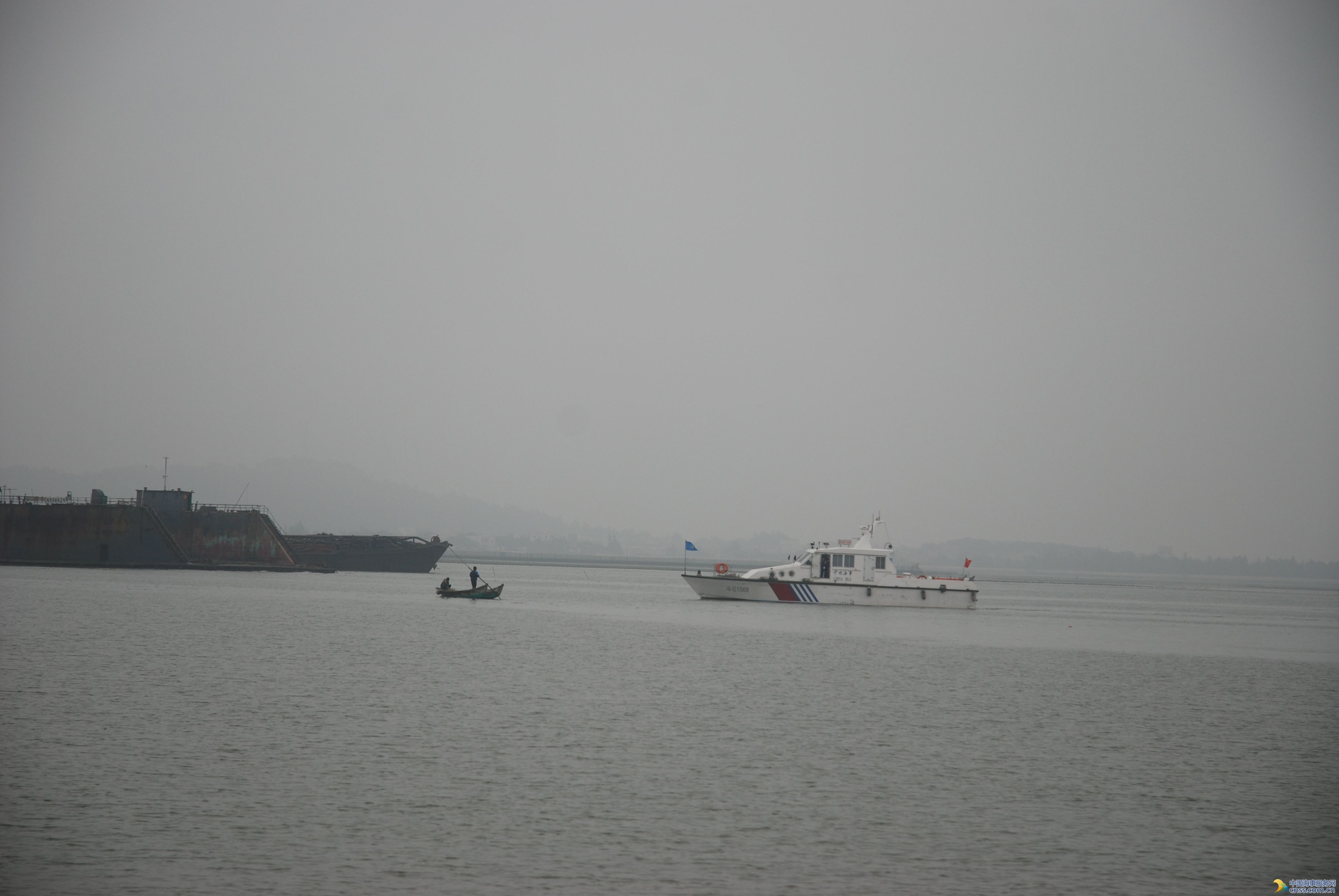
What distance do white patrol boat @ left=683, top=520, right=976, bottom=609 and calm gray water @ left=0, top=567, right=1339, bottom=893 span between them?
78.7ft

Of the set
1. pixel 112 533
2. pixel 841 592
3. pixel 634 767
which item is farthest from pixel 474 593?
pixel 634 767

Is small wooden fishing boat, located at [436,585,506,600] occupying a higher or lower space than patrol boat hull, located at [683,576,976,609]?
lower

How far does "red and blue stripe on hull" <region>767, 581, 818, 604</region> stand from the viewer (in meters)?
74.8

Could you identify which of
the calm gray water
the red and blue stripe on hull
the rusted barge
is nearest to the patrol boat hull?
the red and blue stripe on hull

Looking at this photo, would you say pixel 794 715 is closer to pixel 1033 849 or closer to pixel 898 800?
pixel 898 800

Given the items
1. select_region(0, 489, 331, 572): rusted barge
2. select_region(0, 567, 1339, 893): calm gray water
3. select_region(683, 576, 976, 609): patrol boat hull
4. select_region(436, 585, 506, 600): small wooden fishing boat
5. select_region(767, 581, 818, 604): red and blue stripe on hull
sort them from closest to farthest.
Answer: select_region(0, 567, 1339, 893): calm gray water
select_region(683, 576, 976, 609): patrol boat hull
select_region(767, 581, 818, 604): red and blue stripe on hull
select_region(436, 585, 506, 600): small wooden fishing boat
select_region(0, 489, 331, 572): rusted barge

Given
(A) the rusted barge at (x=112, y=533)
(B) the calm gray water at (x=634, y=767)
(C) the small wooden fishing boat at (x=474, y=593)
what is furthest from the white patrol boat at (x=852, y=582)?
(A) the rusted barge at (x=112, y=533)

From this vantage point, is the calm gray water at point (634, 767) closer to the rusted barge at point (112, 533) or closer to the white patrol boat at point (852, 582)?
the white patrol boat at point (852, 582)

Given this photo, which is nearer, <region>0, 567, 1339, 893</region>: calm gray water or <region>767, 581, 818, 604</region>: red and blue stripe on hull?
<region>0, 567, 1339, 893</region>: calm gray water

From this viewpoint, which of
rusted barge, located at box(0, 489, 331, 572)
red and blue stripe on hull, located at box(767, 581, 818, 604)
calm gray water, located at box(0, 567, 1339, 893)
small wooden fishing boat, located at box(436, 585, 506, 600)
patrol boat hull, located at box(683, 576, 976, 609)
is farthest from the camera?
rusted barge, located at box(0, 489, 331, 572)

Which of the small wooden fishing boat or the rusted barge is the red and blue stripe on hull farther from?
the rusted barge

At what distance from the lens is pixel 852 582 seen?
242ft

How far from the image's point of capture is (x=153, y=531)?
346 feet

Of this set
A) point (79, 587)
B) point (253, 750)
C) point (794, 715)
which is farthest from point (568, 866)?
point (79, 587)
